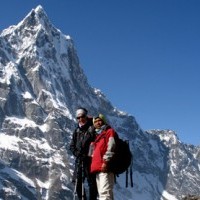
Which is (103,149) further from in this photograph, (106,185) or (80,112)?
(80,112)

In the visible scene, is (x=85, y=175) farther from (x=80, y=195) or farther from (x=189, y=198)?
(x=189, y=198)

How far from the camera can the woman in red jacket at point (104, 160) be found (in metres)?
13.8

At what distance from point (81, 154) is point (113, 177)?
185cm

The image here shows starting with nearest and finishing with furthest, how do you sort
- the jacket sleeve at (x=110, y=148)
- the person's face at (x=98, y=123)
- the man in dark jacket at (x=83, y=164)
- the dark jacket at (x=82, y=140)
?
the jacket sleeve at (x=110, y=148) → the person's face at (x=98, y=123) → the man in dark jacket at (x=83, y=164) → the dark jacket at (x=82, y=140)

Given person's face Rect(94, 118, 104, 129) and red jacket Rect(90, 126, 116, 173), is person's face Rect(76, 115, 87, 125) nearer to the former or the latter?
person's face Rect(94, 118, 104, 129)

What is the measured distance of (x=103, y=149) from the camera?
14164 mm

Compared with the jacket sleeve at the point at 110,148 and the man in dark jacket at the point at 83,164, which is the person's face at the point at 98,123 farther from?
the man in dark jacket at the point at 83,164

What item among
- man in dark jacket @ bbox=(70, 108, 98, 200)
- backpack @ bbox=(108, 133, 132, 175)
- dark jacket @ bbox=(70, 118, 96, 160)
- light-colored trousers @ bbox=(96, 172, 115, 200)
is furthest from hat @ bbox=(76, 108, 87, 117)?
light-colored trousers @ bbox=(96, 172, 115, 200)

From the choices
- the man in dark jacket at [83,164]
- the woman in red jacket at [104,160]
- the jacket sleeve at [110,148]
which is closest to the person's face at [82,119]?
the man in dark jacket at [83,164]

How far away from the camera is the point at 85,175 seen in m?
15.6

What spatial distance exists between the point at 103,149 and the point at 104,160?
44 cm

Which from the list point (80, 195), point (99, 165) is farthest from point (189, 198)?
point (99, 165)

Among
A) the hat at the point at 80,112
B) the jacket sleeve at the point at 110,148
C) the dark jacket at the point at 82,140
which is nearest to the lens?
the jacket sleeve at the point at 110,148

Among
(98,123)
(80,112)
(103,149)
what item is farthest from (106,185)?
(80,112)
